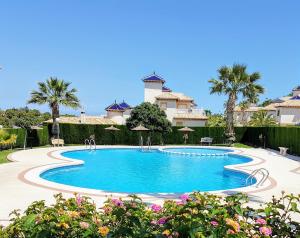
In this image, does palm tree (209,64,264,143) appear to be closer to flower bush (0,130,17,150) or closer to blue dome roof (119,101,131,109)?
blue dome roof (119,101,131,109)

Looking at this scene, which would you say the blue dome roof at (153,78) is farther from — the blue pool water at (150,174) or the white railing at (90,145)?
the blue pool water at (150,174)

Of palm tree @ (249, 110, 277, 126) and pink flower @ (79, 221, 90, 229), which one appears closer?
pink flower @ (79, 221, 90, 229)

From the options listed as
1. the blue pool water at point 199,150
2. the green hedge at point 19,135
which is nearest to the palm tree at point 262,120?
the blue pool water at point 199,150

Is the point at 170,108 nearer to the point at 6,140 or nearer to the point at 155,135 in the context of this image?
the point at 155,135

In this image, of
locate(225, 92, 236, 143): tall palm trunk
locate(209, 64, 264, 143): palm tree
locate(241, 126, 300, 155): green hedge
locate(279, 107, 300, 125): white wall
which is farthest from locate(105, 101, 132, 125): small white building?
locate(279, 107, 300, 125): white wall

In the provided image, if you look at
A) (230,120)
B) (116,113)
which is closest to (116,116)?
(116,113)

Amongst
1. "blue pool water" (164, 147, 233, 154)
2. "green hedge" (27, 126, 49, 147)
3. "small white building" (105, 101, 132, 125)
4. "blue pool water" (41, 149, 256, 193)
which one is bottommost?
"blue pool water" (41, 149, 256, 193)

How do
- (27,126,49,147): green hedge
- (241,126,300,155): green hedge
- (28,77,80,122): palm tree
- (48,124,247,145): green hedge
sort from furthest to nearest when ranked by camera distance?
(48,124,247,145): green hedge → (28,77,80,122): palm tree → (27,126,49,147): green hedge → (241,126,300,155): green hedge

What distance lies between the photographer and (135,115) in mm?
35188

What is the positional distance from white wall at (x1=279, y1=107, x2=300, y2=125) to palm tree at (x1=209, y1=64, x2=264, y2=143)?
12142 millimetres

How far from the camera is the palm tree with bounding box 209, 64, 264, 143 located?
114 feet

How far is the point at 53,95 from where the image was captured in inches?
1217

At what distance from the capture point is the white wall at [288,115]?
148 ft

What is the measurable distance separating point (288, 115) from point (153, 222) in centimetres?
4547
